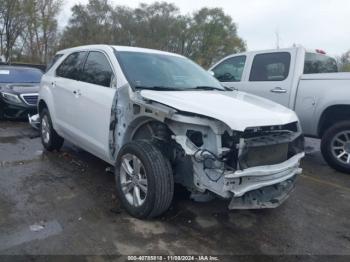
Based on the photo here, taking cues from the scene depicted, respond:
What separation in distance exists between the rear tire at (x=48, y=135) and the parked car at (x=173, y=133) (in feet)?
→ 3.94

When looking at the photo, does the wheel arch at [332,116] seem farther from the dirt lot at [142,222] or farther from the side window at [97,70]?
the side window at [97,70]

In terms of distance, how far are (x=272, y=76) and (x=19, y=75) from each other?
7234mm

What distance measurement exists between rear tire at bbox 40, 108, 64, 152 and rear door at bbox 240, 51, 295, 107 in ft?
11.9

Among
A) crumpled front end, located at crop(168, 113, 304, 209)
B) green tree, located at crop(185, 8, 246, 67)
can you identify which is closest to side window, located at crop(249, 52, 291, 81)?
crumpled front end, located at crop(168, 113, 304, 209)

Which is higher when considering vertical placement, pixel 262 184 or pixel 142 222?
pixel 262 184

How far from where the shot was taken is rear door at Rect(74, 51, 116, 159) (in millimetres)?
4078

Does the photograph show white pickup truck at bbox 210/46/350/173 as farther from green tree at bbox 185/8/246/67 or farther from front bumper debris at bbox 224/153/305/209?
green tree at bbox 185/8/246/67

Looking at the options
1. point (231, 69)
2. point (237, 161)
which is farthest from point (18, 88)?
point (237, 161)

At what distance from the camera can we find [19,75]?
9898 millimetres

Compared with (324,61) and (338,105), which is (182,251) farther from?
(324,61)

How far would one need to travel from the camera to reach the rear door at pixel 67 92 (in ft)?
15.9

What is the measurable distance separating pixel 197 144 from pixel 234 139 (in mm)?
378

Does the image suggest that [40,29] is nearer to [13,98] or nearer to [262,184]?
[13,98]

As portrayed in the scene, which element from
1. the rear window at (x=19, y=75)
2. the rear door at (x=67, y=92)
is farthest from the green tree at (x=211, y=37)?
the rear door at (x=67, y=92)
